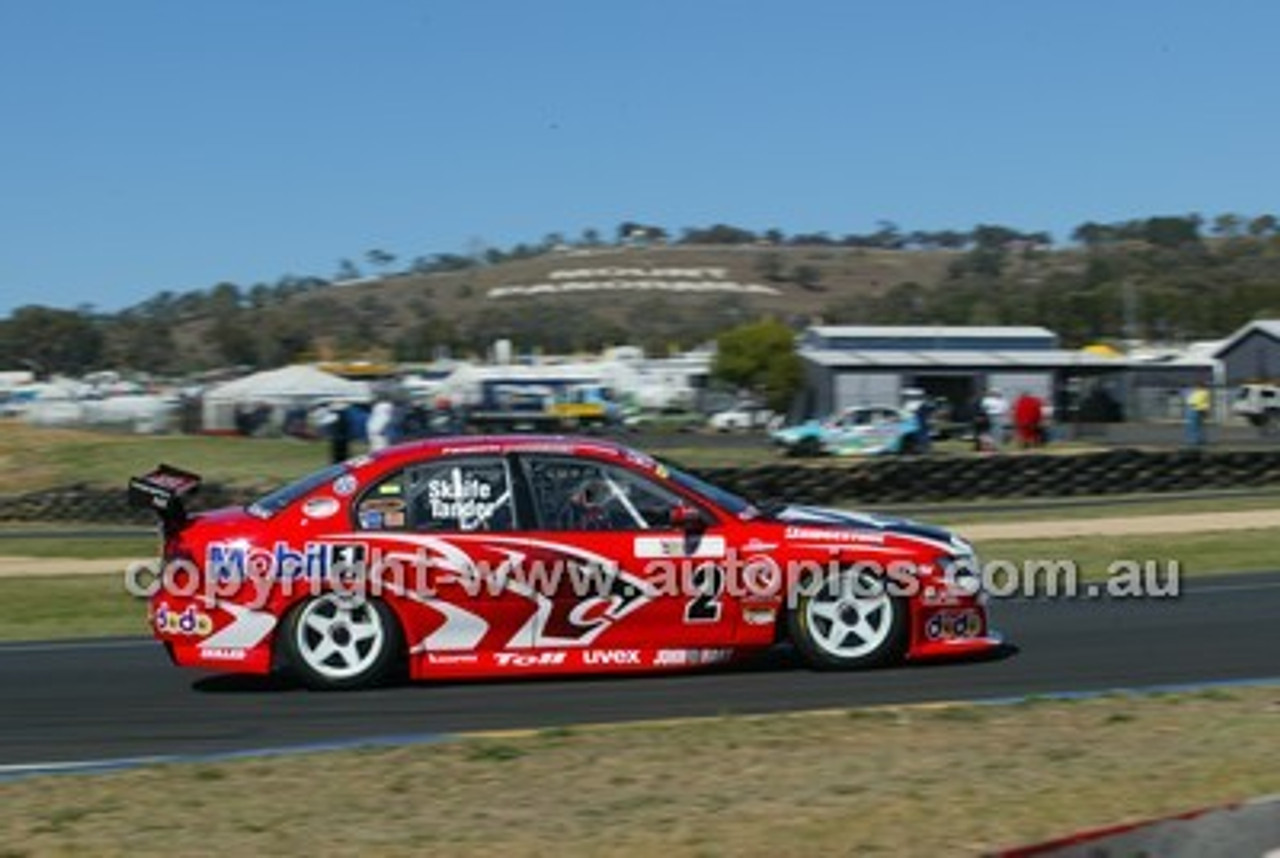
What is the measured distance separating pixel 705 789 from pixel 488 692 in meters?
3.19

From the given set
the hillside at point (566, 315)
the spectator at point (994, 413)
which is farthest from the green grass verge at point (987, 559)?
the hillside at point (566, 315)

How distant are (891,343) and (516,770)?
5798cm

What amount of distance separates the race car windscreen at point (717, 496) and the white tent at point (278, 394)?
4253 centimetres

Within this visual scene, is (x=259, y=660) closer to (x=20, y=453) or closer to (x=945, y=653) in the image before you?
(x=945, y=653)

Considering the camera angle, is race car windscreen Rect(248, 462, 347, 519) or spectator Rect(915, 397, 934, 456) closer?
race car windscreen Rect(248, 462, 347, 519)

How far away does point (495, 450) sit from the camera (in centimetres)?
1026

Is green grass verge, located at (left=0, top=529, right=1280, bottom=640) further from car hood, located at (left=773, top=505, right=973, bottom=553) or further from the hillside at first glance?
the hillside

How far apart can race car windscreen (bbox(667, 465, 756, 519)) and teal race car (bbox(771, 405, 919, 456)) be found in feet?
90.1

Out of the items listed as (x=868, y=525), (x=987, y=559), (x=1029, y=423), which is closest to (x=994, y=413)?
(x=1029, y=423)

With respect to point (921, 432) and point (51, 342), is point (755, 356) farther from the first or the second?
point (51, 342)

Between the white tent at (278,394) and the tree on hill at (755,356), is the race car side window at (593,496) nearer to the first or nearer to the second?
the white tent at (278,394)

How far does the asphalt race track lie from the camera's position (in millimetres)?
8766

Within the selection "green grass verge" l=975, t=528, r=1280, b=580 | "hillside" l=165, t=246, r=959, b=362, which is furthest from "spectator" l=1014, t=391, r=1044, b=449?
"hillside" l=165, t=246, r=959, b=362

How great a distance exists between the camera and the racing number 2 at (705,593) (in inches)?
394
